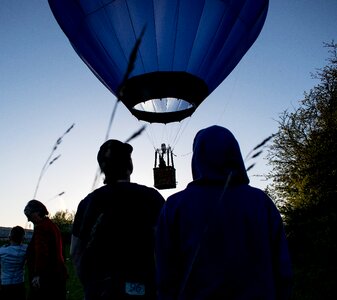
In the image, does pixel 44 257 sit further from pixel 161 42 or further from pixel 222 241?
pixel 161 42

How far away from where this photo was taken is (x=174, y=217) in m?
1.42

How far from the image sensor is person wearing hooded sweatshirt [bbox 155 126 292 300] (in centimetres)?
132

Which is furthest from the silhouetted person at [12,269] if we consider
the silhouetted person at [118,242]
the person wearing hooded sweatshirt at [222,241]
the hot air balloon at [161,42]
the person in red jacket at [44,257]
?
the person wearing hooded sweatshirt at [222,241]

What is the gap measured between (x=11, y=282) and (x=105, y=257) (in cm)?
334

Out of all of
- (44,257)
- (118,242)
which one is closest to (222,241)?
(118,242)

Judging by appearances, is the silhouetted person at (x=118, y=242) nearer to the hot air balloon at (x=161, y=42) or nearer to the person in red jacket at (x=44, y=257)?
the person in red jacket at (x=44, y=257)

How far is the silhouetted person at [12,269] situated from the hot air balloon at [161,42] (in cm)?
352

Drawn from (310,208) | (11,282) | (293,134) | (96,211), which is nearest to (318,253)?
(310,208)

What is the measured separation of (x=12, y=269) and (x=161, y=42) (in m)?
4.76

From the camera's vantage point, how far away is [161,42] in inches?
275

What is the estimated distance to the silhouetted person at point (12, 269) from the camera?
4.51 meters

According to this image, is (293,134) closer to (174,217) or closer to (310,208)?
(310,208)

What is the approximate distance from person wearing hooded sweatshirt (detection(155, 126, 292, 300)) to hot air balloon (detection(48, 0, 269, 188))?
5.55 meters

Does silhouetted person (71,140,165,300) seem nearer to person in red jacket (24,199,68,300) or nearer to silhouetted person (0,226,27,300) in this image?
person in red jacket (24,199,68,300)
